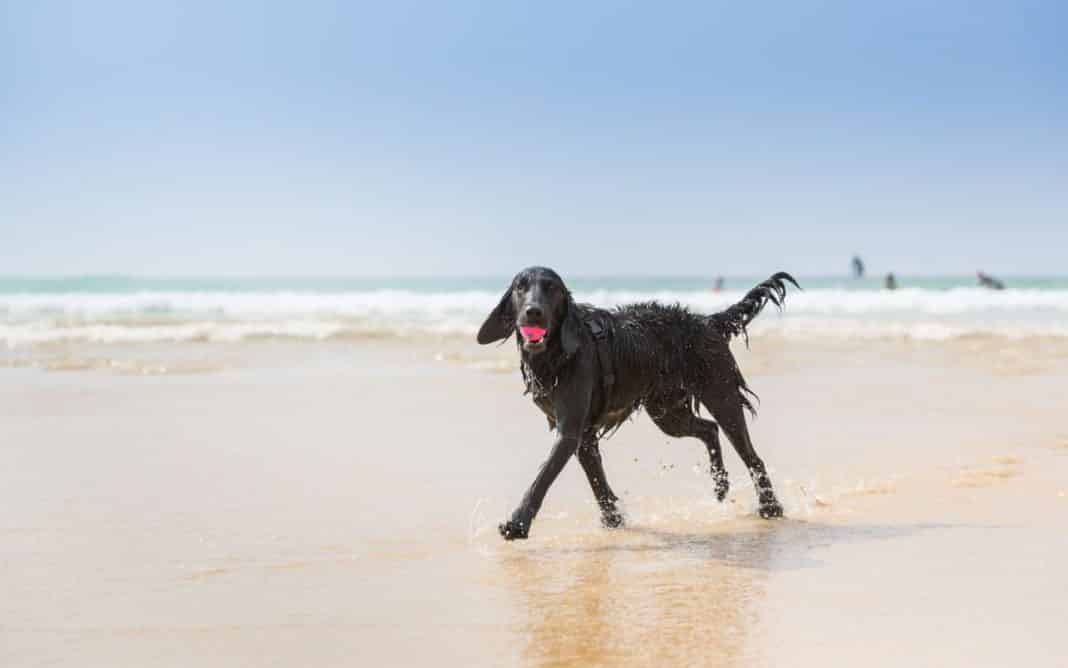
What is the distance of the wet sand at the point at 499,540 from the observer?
3793mm

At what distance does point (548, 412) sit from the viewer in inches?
225

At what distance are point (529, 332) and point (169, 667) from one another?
2.37 m

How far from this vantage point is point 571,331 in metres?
5.50

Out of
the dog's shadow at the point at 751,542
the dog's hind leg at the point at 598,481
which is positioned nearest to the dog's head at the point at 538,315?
the dog's hind leg at the point at 598,481

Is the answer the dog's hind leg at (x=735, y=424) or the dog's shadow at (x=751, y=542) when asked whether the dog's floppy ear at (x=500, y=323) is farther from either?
the dog's hind leg at (x=735, y=424)

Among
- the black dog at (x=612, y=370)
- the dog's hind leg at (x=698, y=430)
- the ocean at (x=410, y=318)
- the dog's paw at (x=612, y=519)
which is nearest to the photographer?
the black dog at (x=612, y=370)

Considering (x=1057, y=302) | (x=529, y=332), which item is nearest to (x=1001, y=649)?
(x=529, y=332)

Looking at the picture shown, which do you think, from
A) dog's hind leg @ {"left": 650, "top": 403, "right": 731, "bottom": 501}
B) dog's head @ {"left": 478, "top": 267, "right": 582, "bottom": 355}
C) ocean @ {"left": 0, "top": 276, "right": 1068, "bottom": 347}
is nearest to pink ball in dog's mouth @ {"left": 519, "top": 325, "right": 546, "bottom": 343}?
dog's head @ {"left": 478, "top": 267, "right": 582, "bottom": 355}

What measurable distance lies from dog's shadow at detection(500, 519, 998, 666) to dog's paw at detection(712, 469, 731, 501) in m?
0.49

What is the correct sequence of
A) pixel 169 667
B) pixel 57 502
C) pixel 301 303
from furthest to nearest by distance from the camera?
pixel 301 303 < pixel 57 502 < pixel 169 667

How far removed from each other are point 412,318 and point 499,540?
2416 centimetres

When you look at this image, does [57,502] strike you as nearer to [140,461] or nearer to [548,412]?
[140,461]

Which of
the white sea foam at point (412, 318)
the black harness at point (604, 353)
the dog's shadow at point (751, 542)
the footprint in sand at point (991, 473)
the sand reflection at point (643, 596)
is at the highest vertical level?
the black harness at point (604, 353)

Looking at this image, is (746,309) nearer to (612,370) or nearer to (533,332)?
(612,370)
